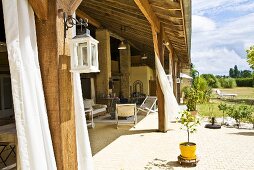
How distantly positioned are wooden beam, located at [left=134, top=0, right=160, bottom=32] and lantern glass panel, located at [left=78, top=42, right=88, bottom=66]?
272 centimetres

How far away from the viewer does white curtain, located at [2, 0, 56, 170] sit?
198 centimetres

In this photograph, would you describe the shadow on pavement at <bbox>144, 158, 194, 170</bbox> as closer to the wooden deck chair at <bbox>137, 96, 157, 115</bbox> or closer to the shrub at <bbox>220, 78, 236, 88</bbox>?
the wooden deck chair at <bbox>137, 96, 157, 115</bbox>

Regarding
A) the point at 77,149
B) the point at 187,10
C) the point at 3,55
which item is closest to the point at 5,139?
the point at 77,149

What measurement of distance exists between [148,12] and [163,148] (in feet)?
9.91

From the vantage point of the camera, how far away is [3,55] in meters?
8.79

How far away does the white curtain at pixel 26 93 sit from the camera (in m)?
1.98

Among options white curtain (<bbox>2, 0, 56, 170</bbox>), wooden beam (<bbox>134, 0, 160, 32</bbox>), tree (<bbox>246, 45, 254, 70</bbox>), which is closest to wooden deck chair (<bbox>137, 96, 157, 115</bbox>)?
wooden beam (<bbox>134, 0, 160, 32</bbox>)

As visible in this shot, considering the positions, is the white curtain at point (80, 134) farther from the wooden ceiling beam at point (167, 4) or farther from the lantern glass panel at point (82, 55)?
the wooden ceiling beam at point (167, 4)

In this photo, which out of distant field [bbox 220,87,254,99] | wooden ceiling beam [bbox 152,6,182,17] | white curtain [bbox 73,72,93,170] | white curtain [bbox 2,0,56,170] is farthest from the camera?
distant field [bbox 220,87,254,99]

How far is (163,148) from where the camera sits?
591 centimetres

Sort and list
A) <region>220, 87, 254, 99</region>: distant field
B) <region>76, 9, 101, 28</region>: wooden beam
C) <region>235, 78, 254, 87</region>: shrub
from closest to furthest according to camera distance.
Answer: <region>76, 9, 101, 28</region>: wooden beam < <region>220, 87, 254, 99</region>: distant field < <region>235, 78, 254, 87</region>: shrub

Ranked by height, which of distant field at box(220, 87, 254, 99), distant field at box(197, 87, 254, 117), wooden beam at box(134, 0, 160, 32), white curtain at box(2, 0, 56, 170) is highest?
wooden beam at box(134, 0, 160, 32)

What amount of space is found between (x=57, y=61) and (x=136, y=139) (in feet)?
16.1

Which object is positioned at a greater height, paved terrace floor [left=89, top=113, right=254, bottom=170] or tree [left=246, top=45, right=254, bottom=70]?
tree [left=246, top=45, right=254, bottom=70]
